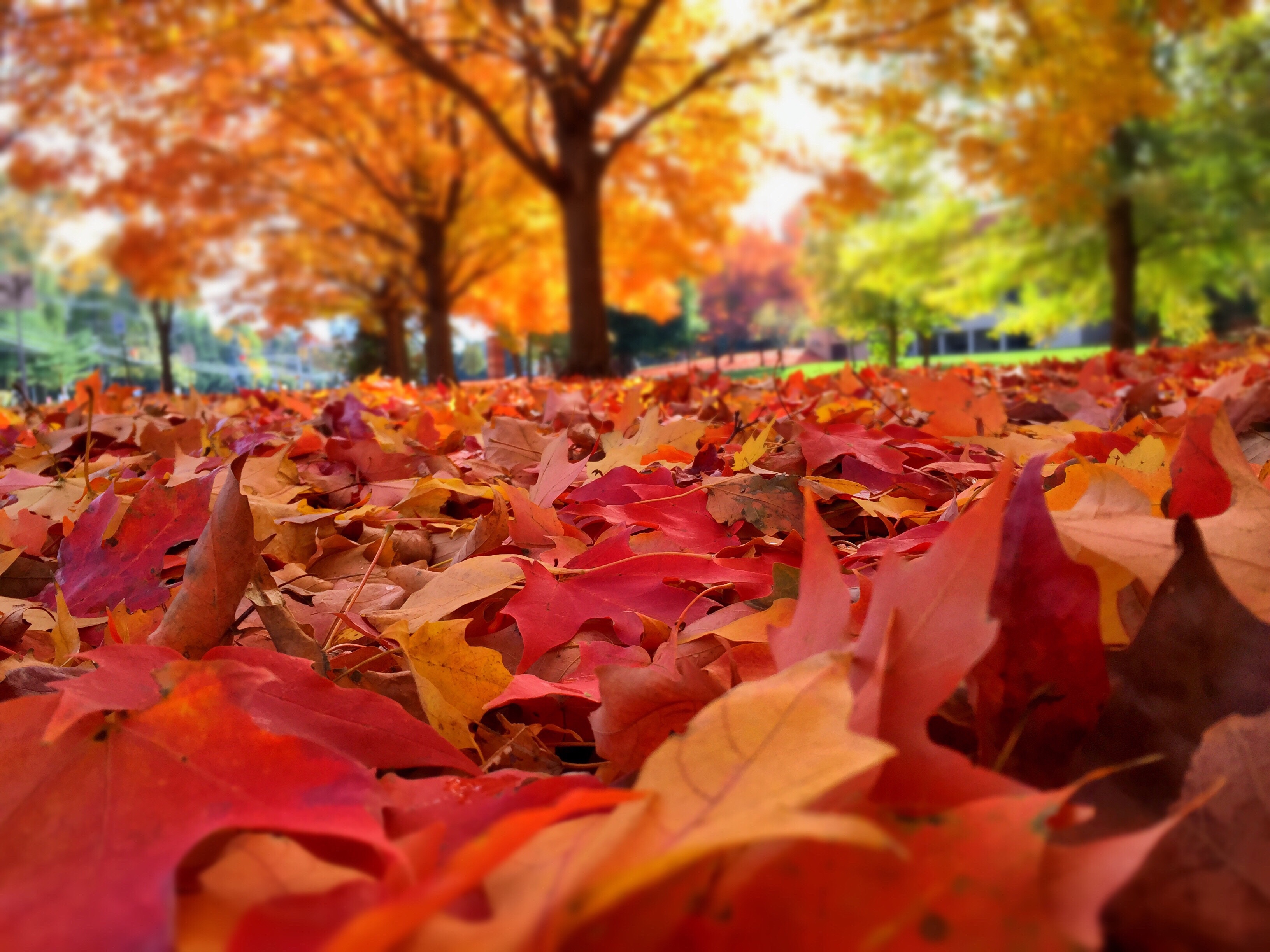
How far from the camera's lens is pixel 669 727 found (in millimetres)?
440

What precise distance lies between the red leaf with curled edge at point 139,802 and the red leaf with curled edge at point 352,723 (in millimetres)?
55

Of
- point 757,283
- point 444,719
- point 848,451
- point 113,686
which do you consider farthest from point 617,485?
point 757,283

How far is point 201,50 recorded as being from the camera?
22.6 feet

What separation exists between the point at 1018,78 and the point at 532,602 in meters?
8.47

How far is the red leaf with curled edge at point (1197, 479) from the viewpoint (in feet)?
1.75

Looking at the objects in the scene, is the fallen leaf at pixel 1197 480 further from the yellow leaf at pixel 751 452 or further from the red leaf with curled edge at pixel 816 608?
the yellow leaf at pixel 751 452

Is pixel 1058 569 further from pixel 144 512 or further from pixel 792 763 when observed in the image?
pixel 144 512

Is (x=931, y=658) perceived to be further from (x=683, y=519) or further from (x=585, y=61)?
(x=585, y=61)

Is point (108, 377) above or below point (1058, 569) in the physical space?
above

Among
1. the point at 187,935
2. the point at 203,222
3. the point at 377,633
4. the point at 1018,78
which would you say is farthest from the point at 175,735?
the point at 203,222

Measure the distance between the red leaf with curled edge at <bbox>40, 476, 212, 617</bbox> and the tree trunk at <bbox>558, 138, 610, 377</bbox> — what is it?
6.68 m

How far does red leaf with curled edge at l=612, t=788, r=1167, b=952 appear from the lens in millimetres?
234

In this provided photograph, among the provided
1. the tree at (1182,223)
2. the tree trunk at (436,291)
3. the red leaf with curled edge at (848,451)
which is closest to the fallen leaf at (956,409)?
the red leaf with curled edge at (848,451)

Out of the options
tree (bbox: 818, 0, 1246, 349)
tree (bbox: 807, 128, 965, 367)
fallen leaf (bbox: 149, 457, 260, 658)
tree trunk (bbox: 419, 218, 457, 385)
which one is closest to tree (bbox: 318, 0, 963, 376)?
tree (bbox: 818, 0, 1246, 349)
